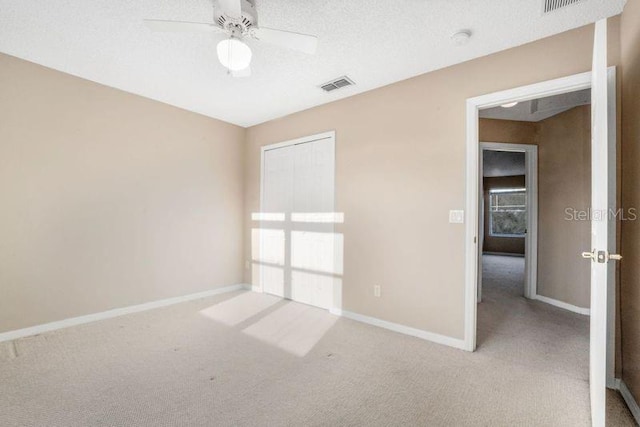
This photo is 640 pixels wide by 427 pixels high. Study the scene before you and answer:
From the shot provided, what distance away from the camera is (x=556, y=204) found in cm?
381

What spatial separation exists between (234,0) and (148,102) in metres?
2.59

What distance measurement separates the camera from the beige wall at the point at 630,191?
169 cm

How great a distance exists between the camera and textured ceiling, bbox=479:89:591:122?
3.25m

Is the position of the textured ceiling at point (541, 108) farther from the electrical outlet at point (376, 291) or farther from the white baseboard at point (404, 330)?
the white baseboard at point (404, 330)

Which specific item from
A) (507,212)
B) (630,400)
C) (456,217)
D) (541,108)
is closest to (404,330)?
(456,217)

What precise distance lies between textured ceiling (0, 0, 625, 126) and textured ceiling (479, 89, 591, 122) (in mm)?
1490

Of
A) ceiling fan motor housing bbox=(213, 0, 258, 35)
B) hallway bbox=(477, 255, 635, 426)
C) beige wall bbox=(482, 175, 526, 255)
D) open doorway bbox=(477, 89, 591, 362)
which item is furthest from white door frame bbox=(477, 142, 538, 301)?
beige wall bbox=(482, 175, 526, 255)

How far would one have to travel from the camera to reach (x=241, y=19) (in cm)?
166

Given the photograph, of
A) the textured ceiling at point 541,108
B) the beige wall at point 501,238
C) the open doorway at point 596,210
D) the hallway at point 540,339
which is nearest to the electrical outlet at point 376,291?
the open doorway at point 596,210

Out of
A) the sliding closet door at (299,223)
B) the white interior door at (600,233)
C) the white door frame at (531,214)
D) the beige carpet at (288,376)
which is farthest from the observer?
the white door frame at (531,214)

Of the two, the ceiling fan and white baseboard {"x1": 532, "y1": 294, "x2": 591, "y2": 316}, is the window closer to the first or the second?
Result: white baseboard {"x1": 532, "y1": 294, "x2": 591, "y2": 316}

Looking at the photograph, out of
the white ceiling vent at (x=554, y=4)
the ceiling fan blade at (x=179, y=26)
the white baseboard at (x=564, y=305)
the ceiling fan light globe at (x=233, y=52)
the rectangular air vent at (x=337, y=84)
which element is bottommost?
the white baseboard at (x=564, y=305)

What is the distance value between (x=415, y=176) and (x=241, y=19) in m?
1.99

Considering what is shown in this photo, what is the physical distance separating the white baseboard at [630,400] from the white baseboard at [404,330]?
965mm
